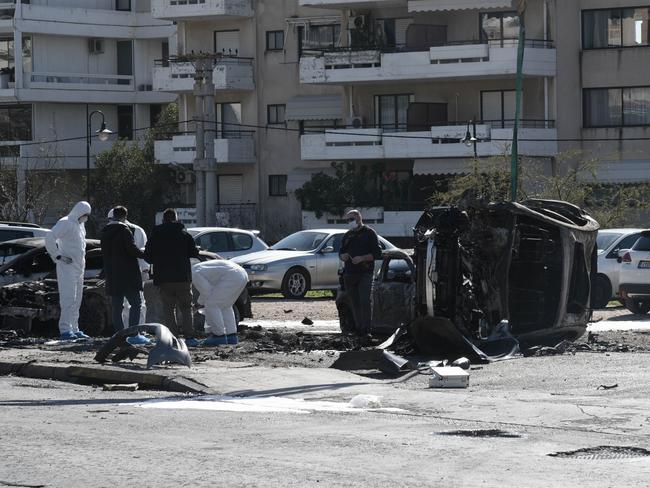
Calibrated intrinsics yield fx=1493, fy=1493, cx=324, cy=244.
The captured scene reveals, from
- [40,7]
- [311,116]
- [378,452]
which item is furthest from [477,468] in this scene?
[40,7]

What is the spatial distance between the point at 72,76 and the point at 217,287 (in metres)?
48.3

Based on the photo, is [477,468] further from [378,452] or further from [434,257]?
[434,257]

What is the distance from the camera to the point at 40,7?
6450 centimetres

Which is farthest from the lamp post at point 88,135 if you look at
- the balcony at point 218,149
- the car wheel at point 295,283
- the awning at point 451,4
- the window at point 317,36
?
the car wheel at point 295,283

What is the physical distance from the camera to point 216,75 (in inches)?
2208

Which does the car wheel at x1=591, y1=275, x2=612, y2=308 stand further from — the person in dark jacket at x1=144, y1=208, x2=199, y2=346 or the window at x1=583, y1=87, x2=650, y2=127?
the window at x1=583, y1=87, x2=650, y2=127

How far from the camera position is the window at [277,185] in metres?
57.6

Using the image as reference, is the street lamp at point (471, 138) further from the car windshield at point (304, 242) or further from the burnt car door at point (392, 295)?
the burnt car door at point (392, 295)

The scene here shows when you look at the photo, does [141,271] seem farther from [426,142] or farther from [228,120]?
[228,120]

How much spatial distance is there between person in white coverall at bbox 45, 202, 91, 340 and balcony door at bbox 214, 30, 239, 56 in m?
37.7

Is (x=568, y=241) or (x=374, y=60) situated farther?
(x=374, y=60)

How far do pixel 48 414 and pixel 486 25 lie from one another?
40.4 meters

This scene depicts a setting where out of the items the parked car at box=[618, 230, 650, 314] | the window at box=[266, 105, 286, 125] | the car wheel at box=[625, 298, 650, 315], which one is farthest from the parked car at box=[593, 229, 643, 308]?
the window at box=[266, 105, 286, 125]

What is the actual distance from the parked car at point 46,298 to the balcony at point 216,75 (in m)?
32.8
